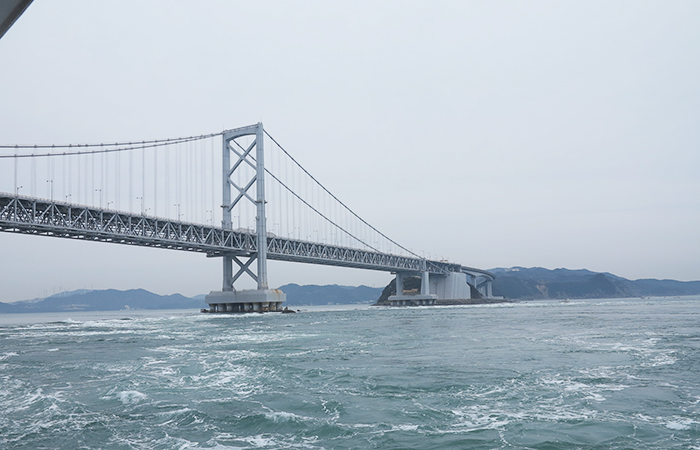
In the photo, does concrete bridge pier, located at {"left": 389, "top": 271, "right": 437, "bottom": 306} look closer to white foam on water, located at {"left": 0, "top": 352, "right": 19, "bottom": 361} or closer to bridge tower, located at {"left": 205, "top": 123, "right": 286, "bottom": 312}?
bridge tower, located at {"left": 205, "top": 123, "right": 286, "bottom": 312}

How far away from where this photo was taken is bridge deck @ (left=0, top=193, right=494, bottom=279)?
44062 millimetres

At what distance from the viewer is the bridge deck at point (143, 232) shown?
44.1 m

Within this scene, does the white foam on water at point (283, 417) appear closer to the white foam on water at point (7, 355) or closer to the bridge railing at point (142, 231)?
the white foam on water at point (7, 355)

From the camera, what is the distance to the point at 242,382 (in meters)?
12.3

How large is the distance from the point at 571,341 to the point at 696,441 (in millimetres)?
14138

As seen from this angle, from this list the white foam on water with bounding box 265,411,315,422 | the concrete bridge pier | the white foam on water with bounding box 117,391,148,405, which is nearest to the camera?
the white foam on water with bounding box 265,411,315,422

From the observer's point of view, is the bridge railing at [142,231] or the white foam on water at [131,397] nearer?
the white foam on water at [131,397]

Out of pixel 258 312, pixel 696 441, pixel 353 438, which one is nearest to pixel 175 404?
pixel 353 438

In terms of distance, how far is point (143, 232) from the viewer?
5219cm

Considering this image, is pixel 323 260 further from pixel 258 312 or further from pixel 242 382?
pixel 242 382

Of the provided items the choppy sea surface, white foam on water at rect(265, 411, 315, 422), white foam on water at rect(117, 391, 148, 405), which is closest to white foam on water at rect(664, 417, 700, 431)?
the choppy sea surface

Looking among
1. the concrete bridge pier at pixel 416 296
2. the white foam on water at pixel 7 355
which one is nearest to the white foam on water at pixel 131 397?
the white foam on water at pixel 7 355

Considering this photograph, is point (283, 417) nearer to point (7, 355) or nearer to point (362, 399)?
point (362, 399)

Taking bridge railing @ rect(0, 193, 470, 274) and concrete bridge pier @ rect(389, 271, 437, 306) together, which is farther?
concrete bridge pier @ rect(389, 271, 437, 306)
